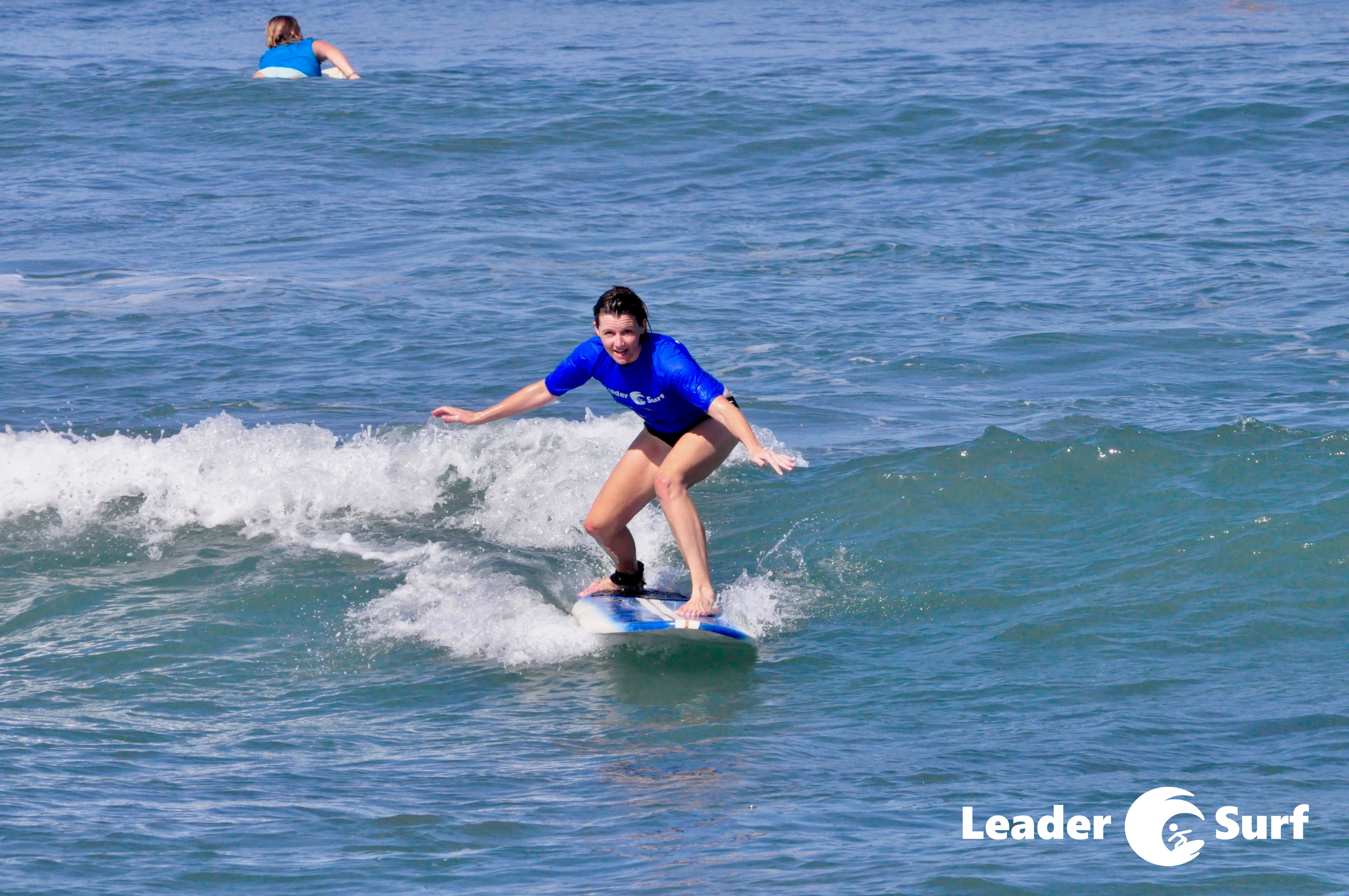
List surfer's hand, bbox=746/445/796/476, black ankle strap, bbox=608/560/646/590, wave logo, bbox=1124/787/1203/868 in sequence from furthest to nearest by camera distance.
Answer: black ankle strap, bbox=608/560/646/590, surfer's hand, bbox=746/445/796/476, wave logo, bbox=1124/787/1203/868

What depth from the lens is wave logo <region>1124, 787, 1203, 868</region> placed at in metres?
5.00

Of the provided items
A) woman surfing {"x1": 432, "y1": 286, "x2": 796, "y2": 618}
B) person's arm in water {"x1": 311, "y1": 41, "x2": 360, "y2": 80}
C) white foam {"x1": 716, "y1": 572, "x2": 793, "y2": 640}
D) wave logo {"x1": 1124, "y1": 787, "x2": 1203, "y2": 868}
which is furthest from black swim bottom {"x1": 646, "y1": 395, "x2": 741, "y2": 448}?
person's arm in water {"x1": 311, "y1": 41, "x2": 360, "y2": 80}

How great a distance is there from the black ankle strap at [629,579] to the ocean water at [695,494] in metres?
0.47

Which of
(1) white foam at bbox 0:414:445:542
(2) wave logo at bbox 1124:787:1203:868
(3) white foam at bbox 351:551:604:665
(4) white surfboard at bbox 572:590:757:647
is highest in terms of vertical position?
(1) white foam at bbox 0:414:445:542

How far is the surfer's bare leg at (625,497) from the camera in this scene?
24.7ft

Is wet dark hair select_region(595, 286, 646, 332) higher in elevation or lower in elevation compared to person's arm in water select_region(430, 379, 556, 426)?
higher

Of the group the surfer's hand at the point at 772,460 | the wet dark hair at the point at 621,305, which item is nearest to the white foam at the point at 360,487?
the surfer's hand at the point at 772,460

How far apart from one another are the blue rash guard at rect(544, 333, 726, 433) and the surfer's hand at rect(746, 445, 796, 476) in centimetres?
42

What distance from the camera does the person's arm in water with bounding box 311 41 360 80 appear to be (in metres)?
21.0

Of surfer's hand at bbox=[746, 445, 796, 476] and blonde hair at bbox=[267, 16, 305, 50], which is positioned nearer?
surfer's hand at bbox=[746, 445, 796, 476]

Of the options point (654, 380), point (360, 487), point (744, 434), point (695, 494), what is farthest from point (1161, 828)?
point (360, 487)

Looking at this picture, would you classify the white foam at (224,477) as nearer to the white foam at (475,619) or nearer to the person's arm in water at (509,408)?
the white foam at (475,619)

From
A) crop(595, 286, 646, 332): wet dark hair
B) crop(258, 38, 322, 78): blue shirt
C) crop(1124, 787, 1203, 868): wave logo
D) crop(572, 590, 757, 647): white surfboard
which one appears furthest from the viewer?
crop(258, 38, 322, 78): blue shirt

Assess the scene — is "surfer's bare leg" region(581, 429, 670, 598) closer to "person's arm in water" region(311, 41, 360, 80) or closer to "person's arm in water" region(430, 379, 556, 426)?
"person's arm in water" region(430, 379, 556, 426)
